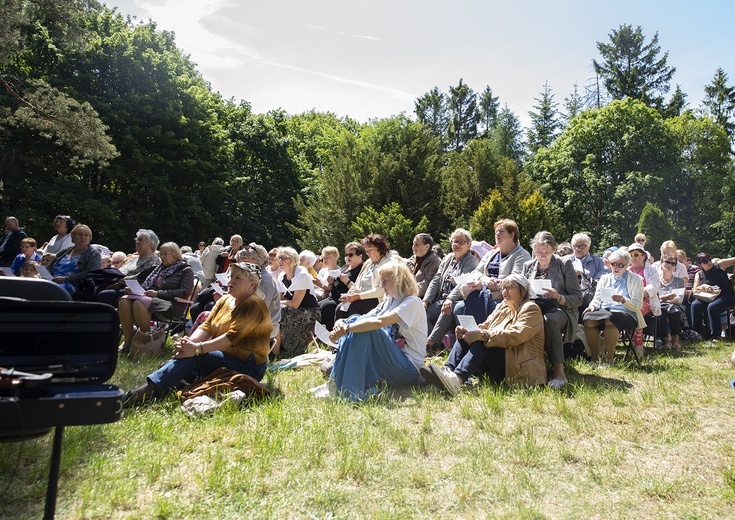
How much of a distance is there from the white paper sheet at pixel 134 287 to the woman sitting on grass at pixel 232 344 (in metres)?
2.48

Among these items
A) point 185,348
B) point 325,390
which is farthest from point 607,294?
point 185,348

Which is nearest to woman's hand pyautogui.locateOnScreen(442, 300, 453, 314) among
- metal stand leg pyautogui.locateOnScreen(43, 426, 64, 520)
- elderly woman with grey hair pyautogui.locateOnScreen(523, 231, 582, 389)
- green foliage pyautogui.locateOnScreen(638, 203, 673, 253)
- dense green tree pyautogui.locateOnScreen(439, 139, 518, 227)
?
elderly woman with grey hair pyautogui.locateOnScreen(523, 231, 582, 389)

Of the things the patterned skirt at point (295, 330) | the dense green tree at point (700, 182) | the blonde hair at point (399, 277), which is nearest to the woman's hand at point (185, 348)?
the blonde hair at point (399, 277)

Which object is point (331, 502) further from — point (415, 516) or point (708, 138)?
point (708, 138)

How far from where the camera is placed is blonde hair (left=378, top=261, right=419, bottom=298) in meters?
6.00

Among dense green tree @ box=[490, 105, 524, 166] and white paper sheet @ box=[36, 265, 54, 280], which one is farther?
dense green tree @ box=[490, 105, 524, 166]

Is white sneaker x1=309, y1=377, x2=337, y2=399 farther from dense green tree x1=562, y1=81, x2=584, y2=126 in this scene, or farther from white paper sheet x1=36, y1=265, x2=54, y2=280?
dense green tree x1=562, y1=81, x2=584, y2=126

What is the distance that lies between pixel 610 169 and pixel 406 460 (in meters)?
38.1

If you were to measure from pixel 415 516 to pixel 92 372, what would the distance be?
1755 mm

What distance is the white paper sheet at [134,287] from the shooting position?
7.70 meters

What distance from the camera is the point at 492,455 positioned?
3992 mm

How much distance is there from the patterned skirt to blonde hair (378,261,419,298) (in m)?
2.47

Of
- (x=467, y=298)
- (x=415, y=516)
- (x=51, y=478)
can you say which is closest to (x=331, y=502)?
(x=415, y=516)

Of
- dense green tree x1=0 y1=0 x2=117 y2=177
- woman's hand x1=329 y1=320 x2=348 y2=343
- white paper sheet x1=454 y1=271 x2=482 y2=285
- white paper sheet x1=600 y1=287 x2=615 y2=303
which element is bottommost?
woman's hand x1=329 y1=320 x2=348 y2=343
